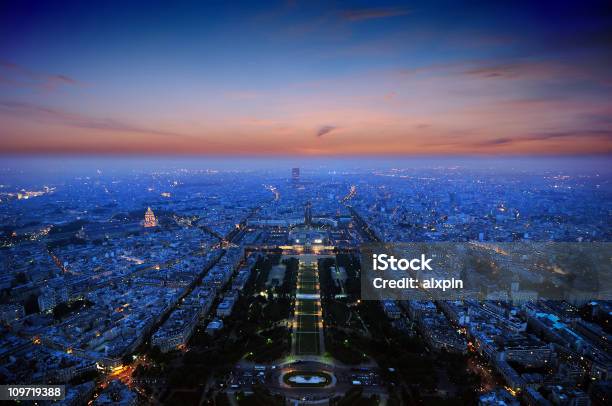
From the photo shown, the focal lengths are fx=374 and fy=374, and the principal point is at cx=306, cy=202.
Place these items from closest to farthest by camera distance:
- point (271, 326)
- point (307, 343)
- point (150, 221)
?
point (307, 343)
point (271, 326)
point (150, 221)

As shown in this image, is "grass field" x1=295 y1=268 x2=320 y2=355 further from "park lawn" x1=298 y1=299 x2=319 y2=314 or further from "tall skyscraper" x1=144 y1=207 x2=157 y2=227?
"tall skyscraper" x1=144 y1=207 x2=157 y2=227

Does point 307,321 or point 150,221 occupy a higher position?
point 150,221

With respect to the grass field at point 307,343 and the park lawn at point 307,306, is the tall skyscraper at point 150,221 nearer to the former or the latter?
the park lawn at point 307,306

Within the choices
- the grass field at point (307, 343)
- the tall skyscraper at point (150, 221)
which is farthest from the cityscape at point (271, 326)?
the tall skyscraper at point (150, 221)

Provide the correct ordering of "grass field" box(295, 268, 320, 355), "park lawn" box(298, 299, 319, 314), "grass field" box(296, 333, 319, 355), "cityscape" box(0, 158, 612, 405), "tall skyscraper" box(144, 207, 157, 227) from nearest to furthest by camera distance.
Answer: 1. "cityscape" box(0, 158, 612, 405)
2. "grass field" box(296, 333, 319, 355)
3. "grass field" box(295, 268, 320, 355)
4. "park lawn" box(298, 299, 319, 314)
5. "tall skyscraper" box(144, 207, 157, 227)

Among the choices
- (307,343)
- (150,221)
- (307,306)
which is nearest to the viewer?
(307,343)

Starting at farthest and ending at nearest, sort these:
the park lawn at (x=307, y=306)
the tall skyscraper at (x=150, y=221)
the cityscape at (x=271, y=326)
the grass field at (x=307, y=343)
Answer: the tall skyscraper at (x=150, y=221) → the park lawn at (x=307, y=306) → the grass field at (x=307, y=343) → the cityscape at (x=271, y=326)

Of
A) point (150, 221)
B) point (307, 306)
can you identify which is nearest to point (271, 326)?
point (307, 306)

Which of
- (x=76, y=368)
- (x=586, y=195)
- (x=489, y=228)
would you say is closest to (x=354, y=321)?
(x=76, y=368)

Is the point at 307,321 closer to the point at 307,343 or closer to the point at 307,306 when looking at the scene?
the point at 307,306

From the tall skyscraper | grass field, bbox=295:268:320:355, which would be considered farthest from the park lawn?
the tall skyscraper

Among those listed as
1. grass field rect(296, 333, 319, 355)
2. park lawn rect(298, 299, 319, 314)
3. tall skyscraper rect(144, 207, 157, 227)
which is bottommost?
grass field rect(296, 333, 319, 355)
